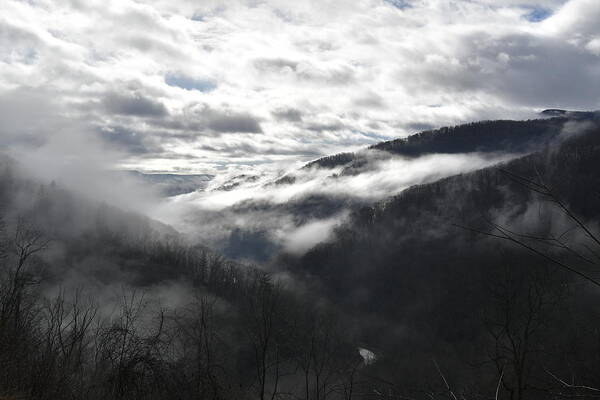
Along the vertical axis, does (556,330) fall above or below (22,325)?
→ below

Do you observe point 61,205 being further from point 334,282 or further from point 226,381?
point 226,381

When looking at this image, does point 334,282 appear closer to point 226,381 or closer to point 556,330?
point 556,330

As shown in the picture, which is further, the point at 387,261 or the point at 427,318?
the point at 387,261

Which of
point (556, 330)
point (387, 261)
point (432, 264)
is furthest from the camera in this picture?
point (387, 261)

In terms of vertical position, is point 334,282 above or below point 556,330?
below

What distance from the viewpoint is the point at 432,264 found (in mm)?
174500

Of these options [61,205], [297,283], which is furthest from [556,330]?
[61,205]

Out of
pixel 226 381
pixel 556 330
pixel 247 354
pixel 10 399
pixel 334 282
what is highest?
pixel 10 399

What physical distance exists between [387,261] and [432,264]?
845 inches

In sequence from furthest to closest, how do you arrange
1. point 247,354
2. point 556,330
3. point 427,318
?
point 427,318 < point 247,354 < point 556,330

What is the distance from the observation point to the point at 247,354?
55.5m

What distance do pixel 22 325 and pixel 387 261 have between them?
177 m

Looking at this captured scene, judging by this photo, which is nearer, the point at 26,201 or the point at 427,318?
the point at 427,318

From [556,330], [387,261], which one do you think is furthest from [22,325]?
[387,261]
